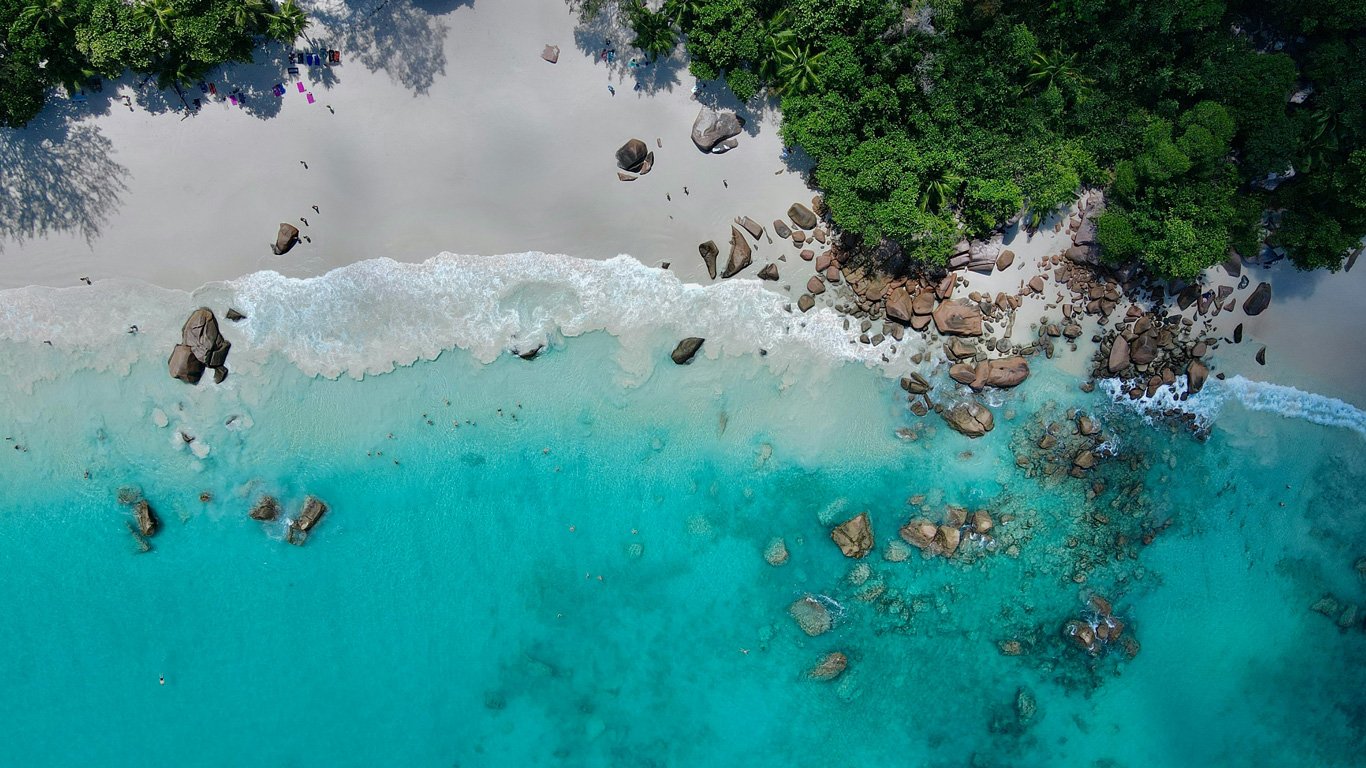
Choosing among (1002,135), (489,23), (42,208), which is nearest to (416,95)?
(489,23)

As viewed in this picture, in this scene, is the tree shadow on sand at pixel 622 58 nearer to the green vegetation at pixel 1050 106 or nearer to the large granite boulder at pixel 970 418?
the green vegetation at pixel 1050 106

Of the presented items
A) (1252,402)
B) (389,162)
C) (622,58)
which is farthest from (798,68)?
(1252,402)

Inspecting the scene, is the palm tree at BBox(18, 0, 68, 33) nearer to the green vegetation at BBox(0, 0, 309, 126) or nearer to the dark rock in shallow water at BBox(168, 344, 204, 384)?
the green vegetation at BBox(0, 0, 309, 126)

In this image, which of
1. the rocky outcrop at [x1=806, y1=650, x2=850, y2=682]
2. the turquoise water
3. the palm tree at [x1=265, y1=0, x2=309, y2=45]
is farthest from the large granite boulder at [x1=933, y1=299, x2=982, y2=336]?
the palm tree at [x1=265, y1=0, x2=309, y2=45]

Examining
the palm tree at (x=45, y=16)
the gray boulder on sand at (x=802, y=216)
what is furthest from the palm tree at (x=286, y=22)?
the gray boulder on sand at (x=802, y=216)

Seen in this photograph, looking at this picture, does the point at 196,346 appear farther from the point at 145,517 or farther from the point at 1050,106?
the point at 1050,106

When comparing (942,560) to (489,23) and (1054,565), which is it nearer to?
(1054,565)

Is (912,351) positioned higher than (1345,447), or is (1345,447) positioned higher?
(912,351)
